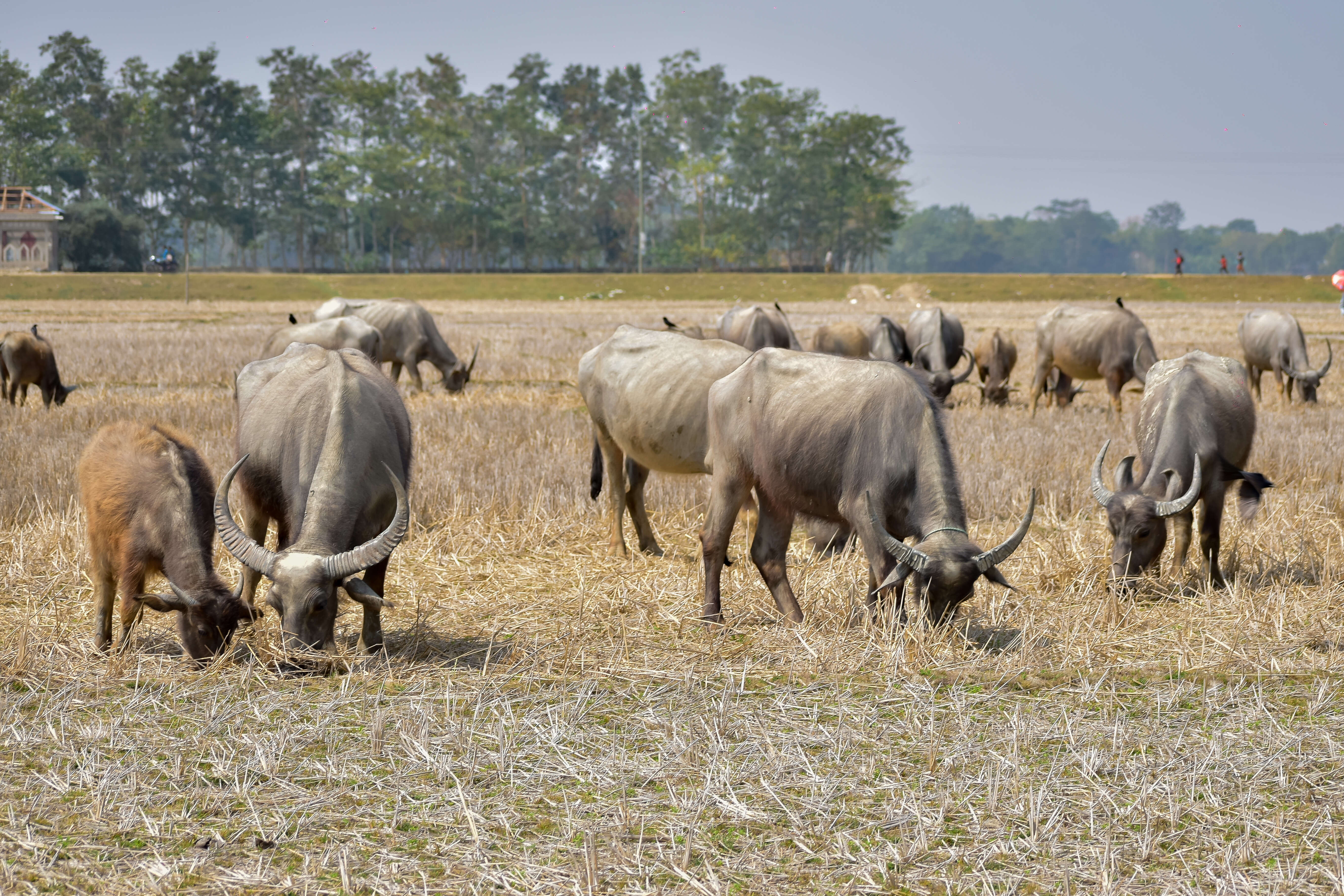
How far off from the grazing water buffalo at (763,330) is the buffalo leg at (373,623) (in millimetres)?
6761

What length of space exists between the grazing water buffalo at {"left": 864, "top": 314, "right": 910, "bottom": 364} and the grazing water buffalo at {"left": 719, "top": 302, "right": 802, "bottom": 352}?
7.31 feet

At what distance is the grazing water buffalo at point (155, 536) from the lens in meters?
4.90

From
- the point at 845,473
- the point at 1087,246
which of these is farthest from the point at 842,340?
the point at 1087,246

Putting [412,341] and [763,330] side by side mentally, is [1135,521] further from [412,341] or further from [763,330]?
[412,341]

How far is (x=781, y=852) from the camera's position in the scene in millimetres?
3457

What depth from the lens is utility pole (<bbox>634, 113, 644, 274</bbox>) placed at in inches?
2756

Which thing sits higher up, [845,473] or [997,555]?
[845,473]

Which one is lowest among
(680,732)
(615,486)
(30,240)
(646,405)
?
(680,732)

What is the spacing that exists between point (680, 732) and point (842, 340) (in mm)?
11894

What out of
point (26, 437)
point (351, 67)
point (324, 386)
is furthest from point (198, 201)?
point (324, 386)

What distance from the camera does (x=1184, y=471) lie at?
21.7 ft

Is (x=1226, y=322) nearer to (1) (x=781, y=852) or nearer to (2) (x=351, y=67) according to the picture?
(1) (x=781, y=852)

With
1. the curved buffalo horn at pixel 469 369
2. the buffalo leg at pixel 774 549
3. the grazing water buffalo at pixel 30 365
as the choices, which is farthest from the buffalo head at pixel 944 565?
the curved buffalo horn at pixel 469 369

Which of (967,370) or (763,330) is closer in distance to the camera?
(763,330)
